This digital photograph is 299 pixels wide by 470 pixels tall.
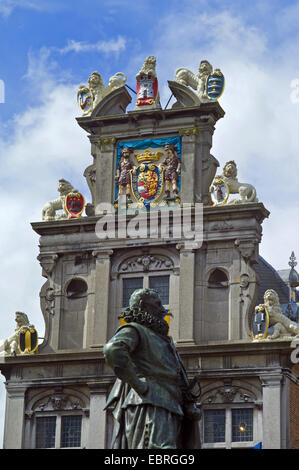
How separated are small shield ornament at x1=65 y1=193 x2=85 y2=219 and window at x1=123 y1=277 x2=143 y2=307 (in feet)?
10.0

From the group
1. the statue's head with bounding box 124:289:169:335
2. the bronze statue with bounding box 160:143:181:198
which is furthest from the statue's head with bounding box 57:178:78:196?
the statue's head with bounding box 124:289:169:335

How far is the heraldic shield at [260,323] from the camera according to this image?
3681cm

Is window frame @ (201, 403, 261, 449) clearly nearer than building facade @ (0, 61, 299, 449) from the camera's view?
Yes

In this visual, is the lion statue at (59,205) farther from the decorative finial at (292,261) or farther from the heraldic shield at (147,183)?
the decorative finial at (292,261)

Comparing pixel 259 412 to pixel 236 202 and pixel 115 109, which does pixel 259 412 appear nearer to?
pixel 236 202

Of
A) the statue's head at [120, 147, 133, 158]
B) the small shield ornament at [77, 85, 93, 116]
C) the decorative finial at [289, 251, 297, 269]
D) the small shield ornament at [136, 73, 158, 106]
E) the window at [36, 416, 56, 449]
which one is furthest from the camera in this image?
the decorative finial at [289, 251, 297, 269]

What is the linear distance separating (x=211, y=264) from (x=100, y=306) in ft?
12.1

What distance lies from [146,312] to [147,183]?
25.1 m

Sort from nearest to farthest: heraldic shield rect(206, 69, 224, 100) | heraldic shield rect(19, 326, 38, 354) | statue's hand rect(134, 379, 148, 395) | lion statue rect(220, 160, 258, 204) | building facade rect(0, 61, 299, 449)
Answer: statue's hand rect(134, 379, 148, 395)
building facade rect(0, 61, 299, 449)
lion statue rect(220, 160, 258, 204)
heraldic shield rect(19, 326, 38, 354)
heraldic shield rect(206, 69, 224, 100)

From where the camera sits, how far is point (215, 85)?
131 feet

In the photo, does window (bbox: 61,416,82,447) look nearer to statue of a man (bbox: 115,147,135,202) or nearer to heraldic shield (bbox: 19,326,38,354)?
heraldic shield (bbox: 19,326,38,354)

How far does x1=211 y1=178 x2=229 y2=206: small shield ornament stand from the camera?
38.9 metres

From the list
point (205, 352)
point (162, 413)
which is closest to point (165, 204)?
point (205, 352)

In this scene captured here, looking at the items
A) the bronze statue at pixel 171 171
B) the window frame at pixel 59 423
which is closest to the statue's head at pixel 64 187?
the bronze statue at pixel 171 171
